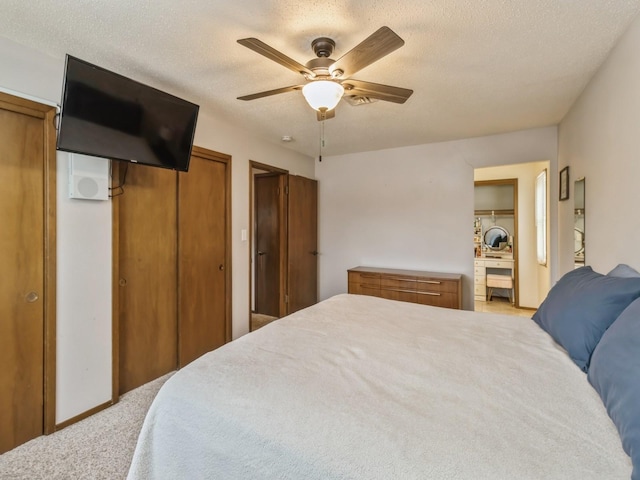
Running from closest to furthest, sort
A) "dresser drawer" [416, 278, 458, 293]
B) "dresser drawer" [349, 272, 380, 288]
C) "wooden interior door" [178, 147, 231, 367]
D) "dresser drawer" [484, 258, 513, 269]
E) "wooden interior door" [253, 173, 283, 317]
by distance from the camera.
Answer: "wooden interior door" [178, 147, 231, 367] < "dresser drawer" [416, 278, 458, 293] < "dresser drawer" [349, 272, 380, 288] < "wooden interior door" [253, 173, 283, 317] < "dresser drawer" [484, 258, 513, 269]

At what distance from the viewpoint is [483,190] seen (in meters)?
5.72

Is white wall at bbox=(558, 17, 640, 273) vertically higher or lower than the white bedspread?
higher

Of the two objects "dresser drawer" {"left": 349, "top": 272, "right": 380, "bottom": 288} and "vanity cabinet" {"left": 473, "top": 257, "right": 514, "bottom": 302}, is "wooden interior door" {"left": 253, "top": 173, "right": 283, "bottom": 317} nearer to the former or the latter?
"dresser drawer" {"left": 349, "top": 272, "right": 380, "bottom": 288}

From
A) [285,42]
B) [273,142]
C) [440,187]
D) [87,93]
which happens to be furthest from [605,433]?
[273,142]

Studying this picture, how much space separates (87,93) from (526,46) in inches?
102

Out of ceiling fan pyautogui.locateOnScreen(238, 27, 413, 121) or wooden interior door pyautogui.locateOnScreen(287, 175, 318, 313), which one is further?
wooden interior door pyautogui.locateOnScreen(287, 175, 318, 313)

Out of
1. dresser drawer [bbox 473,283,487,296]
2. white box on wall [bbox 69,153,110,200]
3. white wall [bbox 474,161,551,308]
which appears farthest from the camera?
dresser drawer [bbox 473,283,487,296]

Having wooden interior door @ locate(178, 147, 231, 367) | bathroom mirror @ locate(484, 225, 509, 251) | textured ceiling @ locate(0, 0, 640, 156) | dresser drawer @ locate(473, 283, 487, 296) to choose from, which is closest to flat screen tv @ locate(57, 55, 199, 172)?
textured ceiling @ locate(0, 0, 640, 156)

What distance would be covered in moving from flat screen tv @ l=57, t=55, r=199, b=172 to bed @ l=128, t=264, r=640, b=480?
4.89ft

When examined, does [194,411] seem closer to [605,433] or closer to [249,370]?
[249,370]

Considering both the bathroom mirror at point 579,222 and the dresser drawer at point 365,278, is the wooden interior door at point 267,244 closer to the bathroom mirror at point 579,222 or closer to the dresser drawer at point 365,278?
the dresser drawer at point 365,278

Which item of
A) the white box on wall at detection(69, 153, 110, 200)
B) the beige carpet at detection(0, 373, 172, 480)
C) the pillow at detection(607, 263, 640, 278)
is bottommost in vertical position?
the beige carpet at detection(0, 373, 172, 480)

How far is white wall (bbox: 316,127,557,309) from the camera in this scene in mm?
3732

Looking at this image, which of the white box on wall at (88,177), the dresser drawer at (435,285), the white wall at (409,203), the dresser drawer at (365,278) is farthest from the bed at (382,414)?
the white wall at (409,203)
